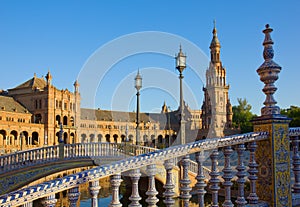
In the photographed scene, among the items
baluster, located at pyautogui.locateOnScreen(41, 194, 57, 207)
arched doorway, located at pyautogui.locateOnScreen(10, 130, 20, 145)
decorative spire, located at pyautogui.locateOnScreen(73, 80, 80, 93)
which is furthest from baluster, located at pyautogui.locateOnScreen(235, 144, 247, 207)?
decorative spire, located at pyautogui.locateOnScreen(73, 80, 80, 93)

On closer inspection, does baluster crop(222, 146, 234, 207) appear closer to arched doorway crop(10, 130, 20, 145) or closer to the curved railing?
the curved railing

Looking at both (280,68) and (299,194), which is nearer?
(280,68)

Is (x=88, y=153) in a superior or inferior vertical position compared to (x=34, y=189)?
inferior

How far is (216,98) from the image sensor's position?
7219 centimetres

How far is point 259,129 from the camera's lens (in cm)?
441

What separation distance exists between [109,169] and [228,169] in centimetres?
169

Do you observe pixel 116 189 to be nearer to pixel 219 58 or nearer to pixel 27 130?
pixel 27 130

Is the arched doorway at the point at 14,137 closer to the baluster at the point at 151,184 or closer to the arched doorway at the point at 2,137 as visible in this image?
the arched doorway at the point at 2,137

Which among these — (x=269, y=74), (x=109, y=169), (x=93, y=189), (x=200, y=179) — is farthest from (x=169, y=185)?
(x=269, y=74)

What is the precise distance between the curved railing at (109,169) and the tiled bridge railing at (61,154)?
1225 cm

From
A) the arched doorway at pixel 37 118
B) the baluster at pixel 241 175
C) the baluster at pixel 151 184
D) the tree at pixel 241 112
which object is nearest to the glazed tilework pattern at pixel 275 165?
the baluster at pixel 241 175

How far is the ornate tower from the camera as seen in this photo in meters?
69.6

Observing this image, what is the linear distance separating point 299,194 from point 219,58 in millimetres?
73037

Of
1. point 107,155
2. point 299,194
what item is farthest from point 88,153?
point 299,194
